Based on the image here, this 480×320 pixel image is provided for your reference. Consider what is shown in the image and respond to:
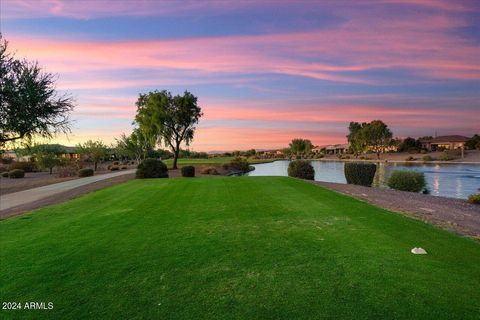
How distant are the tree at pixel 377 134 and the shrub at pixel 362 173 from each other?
4104 inches

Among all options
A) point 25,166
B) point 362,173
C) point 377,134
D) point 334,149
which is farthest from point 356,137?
point 25,166

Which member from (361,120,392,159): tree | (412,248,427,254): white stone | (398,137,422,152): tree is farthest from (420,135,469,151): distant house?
(412,248,427,254): white stone

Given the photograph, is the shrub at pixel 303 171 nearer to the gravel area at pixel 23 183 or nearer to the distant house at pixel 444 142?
the gravel area at pixel 23 183

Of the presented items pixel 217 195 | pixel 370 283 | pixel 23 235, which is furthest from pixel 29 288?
pixel 217 195

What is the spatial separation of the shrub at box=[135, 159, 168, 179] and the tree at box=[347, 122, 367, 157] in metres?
109

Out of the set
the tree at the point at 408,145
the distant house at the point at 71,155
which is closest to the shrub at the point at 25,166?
the distant house at the point at 71,155

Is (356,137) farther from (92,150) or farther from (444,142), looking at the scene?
(92,150)

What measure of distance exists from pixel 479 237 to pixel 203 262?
23.9 ft

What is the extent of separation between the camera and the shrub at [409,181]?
2434cm

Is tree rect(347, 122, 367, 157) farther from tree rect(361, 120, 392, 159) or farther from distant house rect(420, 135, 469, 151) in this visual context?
distant house rect(420, 135, 469, 151)

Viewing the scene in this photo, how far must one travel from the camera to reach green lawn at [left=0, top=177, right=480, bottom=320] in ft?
14.8

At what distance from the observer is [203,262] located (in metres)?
6.32

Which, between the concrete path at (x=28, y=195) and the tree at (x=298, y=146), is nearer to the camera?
the concrete path at (x=28, y=195)

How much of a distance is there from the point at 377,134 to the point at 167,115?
10049 cm
